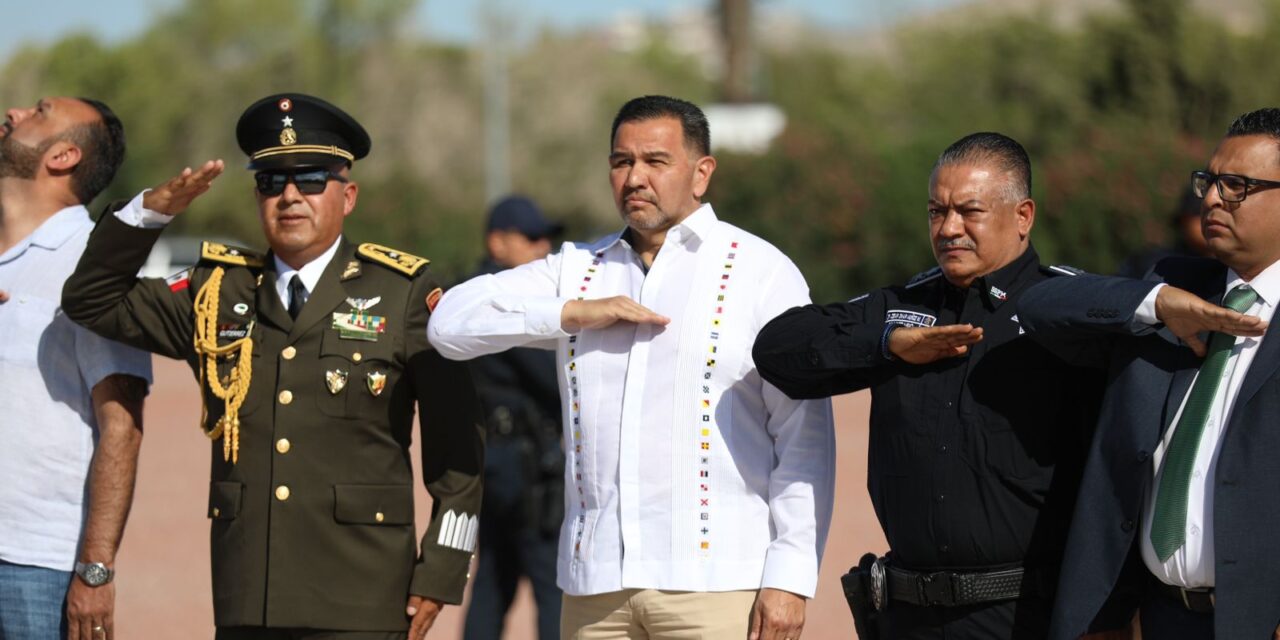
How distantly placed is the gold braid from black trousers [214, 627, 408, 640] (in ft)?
1.52

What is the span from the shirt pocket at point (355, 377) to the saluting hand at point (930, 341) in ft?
4.76

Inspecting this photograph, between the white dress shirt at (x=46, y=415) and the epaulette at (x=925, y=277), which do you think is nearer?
the epaulette at (x=925, y=277)

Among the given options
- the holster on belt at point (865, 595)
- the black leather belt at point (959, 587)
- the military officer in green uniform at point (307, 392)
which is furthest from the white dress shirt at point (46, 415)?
the black leather belt at point (959, 587)

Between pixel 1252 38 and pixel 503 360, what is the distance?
29.0 meters

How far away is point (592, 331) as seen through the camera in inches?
164

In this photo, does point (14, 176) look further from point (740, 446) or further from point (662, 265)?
point (740, 446)

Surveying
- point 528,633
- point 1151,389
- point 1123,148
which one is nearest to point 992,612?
point 1151,389

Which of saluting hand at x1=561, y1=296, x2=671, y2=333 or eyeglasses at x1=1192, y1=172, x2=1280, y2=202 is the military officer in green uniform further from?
eyeglasses at x1=1192, y1=172, x2=1280, y2=202

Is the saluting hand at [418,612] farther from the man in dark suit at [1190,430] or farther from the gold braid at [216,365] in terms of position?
the man in dark suit at [1190,430]

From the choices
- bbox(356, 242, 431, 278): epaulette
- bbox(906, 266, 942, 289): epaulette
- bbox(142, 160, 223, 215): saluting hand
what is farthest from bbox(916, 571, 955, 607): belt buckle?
bbox(142, 160, 223, 215): saluting hand

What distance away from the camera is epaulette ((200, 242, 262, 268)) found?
4.58m

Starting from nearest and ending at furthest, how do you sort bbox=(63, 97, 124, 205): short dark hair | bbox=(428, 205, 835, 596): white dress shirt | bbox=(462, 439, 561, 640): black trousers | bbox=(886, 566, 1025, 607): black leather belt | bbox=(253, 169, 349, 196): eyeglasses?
bbox=(886, 566, 1025, 607): black leather belt < bbox=(428, 205, 835, 596): white dress shirt < bbox=(253, 169, 349, 196): eyeglasses < bbox=(63, 97, 124, 205): short dark hair < bbox=(462, 439, 561, 640): black trousers

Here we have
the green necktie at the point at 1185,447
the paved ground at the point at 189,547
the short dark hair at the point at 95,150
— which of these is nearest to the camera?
the green necktie at the point at 1185,447

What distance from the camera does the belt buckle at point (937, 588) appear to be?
Answer: 3717mm
